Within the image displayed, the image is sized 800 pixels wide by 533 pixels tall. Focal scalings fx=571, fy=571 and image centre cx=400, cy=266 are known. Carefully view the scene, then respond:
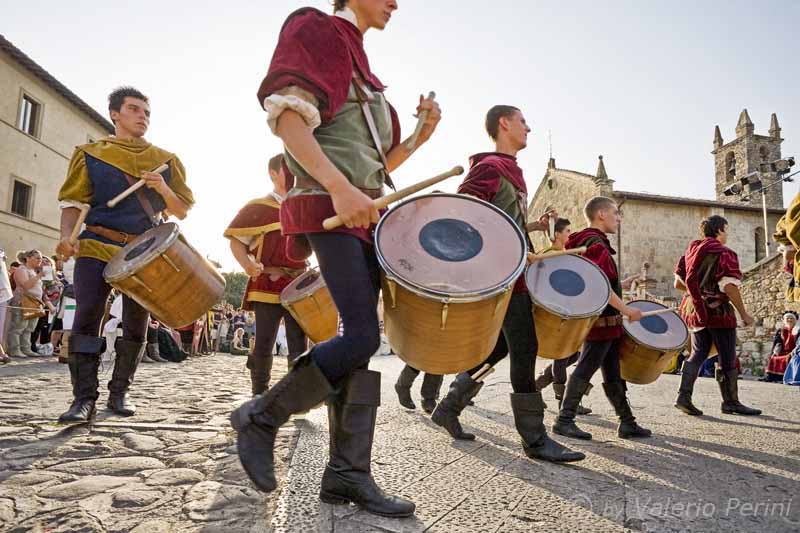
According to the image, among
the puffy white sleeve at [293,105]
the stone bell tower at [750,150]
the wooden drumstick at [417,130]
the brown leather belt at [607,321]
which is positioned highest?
the stone bell tower at [750,150]

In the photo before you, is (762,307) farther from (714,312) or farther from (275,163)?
(275,163)

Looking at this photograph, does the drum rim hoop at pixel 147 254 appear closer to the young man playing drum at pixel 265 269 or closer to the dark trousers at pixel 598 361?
the young man playing drum at pixel 265 269

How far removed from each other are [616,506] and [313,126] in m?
1.81

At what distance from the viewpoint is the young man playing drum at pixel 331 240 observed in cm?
192

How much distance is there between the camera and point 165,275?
3.24 meters

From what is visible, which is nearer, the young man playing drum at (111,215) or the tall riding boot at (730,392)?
the young man playing drum at (111,215)

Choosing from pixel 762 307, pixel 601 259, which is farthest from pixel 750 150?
pixel 601 259

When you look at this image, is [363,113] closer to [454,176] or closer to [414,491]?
[454,176]

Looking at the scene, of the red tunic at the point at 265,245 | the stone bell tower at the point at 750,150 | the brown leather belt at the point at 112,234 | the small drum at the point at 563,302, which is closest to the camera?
the small drum at the point at 563,302

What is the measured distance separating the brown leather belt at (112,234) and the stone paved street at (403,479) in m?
1.17

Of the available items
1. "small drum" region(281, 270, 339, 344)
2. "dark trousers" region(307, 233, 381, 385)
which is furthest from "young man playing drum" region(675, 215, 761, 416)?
"dark trousers" region(307, 233, 381, 385)

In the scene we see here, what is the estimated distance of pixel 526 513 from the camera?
2.04 metres

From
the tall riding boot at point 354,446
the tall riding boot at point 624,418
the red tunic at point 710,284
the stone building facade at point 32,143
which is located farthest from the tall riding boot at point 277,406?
the stone building facade at point 32,143

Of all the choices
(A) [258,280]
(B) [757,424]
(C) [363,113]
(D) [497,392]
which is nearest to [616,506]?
(C) [363,113]
